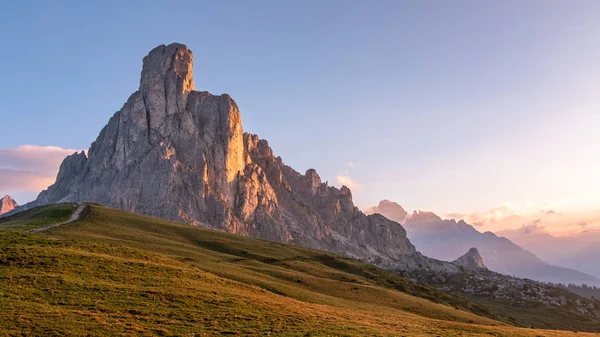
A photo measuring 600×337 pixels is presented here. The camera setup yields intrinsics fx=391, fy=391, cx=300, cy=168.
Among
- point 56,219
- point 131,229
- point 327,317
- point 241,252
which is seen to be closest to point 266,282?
point 327,317

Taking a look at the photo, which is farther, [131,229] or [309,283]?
[131,229]

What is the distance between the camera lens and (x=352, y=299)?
2621 inches

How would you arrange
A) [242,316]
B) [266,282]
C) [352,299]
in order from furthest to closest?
[352,299] < [266,282] < [242,316]

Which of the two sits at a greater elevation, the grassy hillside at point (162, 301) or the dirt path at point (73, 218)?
the dirt path at point (73, 218)

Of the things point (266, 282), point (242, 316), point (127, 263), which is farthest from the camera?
point (266, 282)

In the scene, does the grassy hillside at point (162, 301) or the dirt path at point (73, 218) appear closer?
the grassy hillside at point (162, 301)

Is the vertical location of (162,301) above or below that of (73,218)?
below

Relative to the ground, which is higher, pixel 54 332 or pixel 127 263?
pixel 127 263

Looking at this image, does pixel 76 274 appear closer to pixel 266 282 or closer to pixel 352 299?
pixel 266 282

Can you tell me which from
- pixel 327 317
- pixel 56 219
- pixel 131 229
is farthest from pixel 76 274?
pixel 56 219

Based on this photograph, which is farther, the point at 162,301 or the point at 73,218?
the point at 73,218

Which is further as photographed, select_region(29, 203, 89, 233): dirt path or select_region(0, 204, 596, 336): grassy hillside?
select_region(29, 203, 89, 233): dirt path

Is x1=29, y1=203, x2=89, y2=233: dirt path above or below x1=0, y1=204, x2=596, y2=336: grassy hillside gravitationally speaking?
above

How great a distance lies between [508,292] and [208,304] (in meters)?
172
